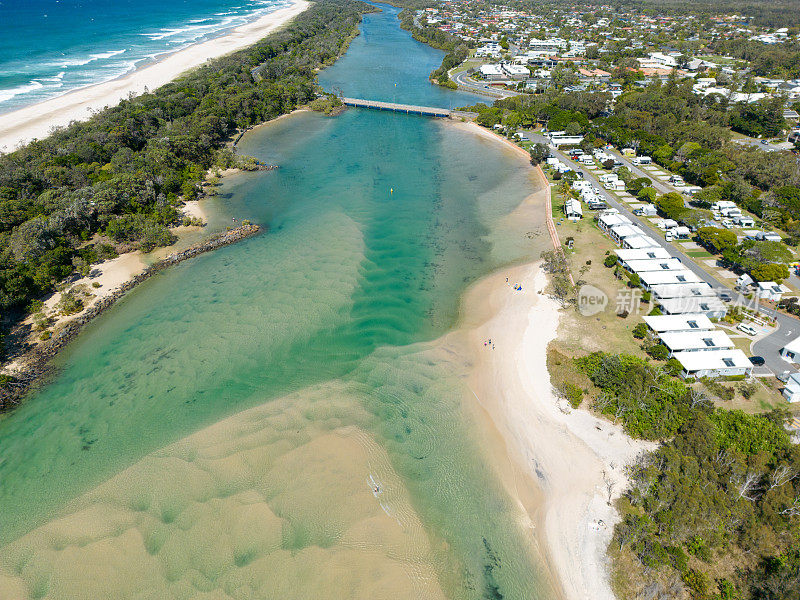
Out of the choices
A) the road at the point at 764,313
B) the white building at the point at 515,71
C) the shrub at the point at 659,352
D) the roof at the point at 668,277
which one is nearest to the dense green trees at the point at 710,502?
the shrub at the point at 659,352

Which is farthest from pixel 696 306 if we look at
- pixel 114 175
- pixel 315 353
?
pixel 114 175

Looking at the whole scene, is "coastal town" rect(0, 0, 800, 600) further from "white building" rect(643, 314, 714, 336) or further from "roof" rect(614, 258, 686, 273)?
"roof" rect(614, 258, 686, 273)

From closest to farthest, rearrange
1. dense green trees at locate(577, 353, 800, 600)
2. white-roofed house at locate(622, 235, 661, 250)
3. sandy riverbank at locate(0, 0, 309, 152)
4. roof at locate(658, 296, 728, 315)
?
dense green trees at locate(577, 353, 800, 600) < roof at locate(658, 296, 728, 315) < white-roofed house at locate(622, 235, 661, 250) < sandy riverbank at locate(0, 0, 309, 152)

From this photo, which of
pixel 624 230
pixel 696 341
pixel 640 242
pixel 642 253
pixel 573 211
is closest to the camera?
pixel 696 341

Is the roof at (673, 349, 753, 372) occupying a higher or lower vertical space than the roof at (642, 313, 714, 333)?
lower

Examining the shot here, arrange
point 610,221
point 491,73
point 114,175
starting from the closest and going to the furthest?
1. point 610,221
2. point 114,175
3. point 491,73

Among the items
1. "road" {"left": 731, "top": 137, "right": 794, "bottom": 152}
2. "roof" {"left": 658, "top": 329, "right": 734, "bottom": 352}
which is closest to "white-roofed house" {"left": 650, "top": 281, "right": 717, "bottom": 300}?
"roof" {"left": 658, "top": 329, "right": 734, "bottom": 352}

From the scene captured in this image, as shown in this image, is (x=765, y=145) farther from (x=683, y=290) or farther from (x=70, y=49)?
(x=70, y=49)
